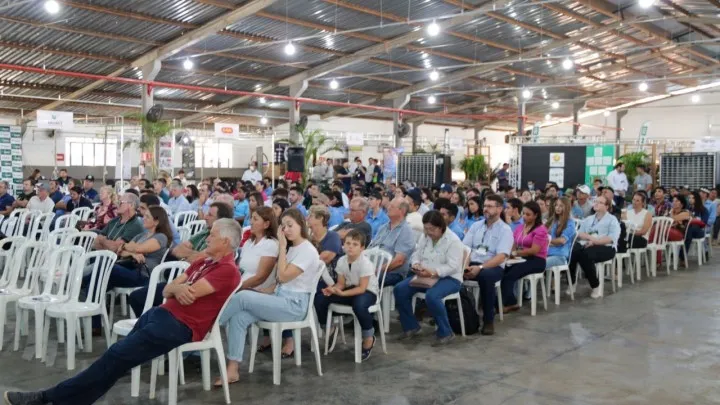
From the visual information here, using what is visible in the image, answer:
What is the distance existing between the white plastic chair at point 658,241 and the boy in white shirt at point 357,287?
16.6 feet

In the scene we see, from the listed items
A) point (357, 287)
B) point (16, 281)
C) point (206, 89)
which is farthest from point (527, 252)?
point (206, 89)

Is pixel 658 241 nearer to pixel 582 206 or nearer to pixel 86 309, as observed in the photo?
pixel 582 206

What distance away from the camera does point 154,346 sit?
10.8ft

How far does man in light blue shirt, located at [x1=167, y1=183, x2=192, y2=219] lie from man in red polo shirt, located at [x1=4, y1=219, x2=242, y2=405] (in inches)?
208

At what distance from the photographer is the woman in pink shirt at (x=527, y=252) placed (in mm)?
5883

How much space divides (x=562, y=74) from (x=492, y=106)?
4.88 meters

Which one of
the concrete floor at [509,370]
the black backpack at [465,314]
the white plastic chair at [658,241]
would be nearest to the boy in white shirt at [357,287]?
the concrete floor at [509,370]

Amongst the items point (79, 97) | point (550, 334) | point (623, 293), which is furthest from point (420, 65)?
point (550, 334)

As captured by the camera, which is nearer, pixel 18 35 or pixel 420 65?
pixel 18 35

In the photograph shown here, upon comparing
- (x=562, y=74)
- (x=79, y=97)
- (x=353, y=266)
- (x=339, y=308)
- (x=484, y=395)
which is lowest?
(x=484, y=395)

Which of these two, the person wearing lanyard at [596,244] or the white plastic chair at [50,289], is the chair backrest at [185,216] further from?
the person wearing lanyard at [596,244]

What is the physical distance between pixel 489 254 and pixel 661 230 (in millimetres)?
4002

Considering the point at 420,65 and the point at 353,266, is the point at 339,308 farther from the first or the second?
the point at 420,65

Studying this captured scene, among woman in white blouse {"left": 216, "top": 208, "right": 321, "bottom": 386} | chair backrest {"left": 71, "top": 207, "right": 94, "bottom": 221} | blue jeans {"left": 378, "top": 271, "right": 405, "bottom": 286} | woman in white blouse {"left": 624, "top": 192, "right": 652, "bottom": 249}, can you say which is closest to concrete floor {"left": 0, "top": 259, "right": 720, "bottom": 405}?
woman in white blouse {"left": 216, "top": 208, "right": 321, "bottom": 386}
